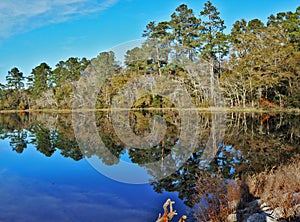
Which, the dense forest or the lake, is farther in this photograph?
the dense forest

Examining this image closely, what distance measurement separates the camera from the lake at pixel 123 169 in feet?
18.8

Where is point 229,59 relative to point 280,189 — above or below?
above

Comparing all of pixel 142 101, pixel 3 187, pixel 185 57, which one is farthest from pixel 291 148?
pixel 142 101

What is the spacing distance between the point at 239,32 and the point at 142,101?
38.7ft

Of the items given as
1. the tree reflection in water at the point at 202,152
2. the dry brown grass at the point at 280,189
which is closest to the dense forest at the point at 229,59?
the tree reflection in water at the point at 202,152

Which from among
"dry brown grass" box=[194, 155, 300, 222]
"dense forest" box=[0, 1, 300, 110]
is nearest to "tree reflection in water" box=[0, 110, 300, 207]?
"dry brown grass" box=[194, 155, 300, 222]

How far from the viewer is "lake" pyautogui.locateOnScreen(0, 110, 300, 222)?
18.8 feet

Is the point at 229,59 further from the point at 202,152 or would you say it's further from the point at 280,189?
the point at 280,189

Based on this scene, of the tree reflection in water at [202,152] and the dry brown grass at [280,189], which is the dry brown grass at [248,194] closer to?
the dry brown grass at [280,189]

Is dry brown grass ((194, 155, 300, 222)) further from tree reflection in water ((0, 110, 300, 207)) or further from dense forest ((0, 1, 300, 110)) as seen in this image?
dense forest ((0, 1, 300, 110))

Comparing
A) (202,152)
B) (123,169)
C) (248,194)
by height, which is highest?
(202,152)

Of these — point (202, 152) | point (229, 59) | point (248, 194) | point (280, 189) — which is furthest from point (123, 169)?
point (229, 59)

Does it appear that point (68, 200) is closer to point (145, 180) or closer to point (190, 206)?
point (145, 180)

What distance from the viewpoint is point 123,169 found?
8391 mm
